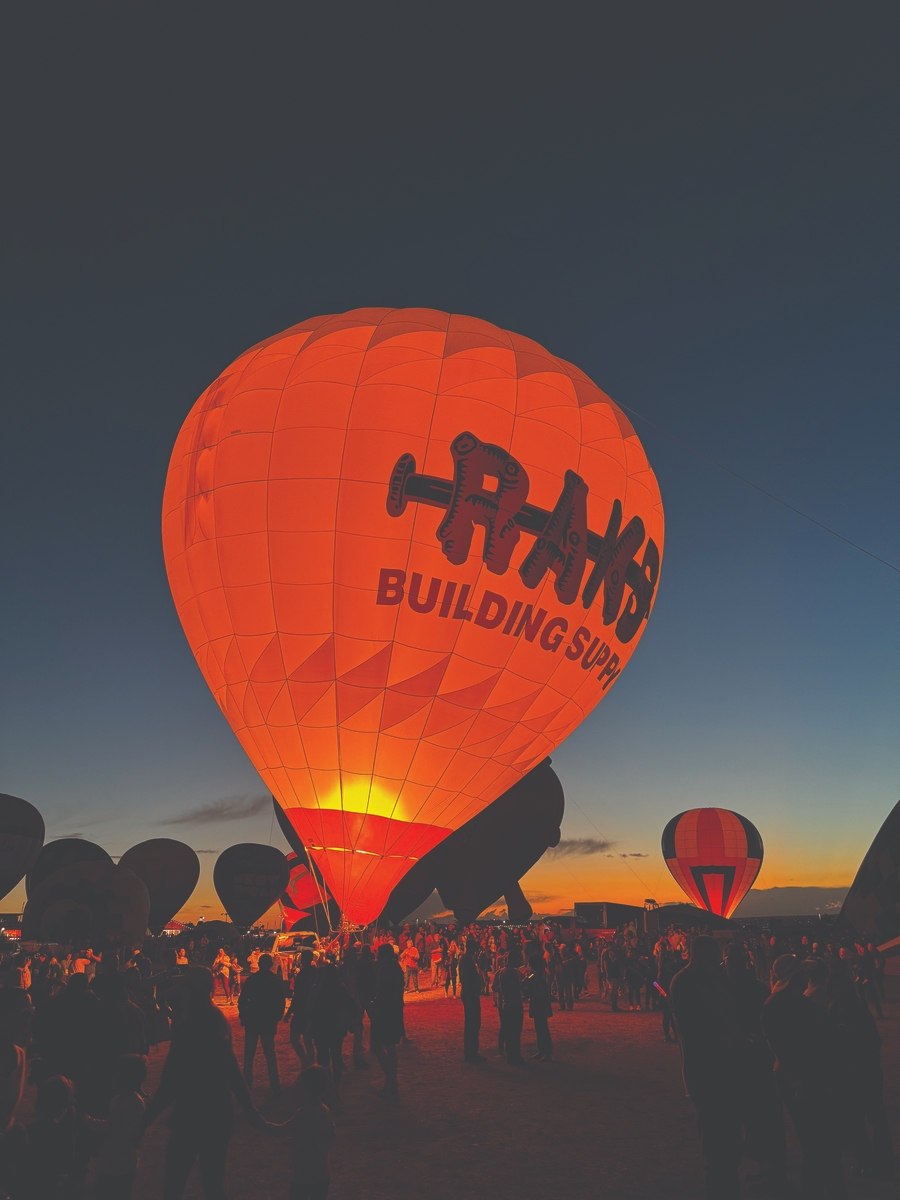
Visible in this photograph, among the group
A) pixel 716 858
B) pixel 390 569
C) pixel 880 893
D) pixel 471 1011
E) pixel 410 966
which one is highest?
pixel 390 569

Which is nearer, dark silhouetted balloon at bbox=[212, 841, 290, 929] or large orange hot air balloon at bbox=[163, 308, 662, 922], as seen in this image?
large orange hot air balloon at bbox=[163, 308, 662, 922]

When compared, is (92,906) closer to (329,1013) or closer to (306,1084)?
(329,1013)

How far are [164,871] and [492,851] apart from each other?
13.3 m

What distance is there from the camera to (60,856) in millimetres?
29578

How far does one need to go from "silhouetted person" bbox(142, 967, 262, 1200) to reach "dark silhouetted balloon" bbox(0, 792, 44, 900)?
24.9m

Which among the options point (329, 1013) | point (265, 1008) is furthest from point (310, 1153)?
point (265, 1008)

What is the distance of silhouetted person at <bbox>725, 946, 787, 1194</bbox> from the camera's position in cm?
483

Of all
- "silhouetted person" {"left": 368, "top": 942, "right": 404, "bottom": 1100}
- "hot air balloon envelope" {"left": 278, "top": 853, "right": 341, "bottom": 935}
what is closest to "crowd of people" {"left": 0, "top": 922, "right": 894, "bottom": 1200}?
"silhouetted person" {"left": 368, "top": 942, "right": 404, "bottom": 1100}

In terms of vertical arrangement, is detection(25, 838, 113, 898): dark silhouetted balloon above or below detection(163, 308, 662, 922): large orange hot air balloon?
below

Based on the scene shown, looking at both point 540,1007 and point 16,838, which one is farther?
point 16,838

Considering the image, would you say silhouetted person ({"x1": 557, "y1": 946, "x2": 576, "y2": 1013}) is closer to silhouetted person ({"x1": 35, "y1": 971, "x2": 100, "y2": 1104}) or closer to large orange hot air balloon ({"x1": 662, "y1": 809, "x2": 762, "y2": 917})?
silhouetted person ({"x1": 35, "y1": 971, "x2": 100, "y2": 1104})

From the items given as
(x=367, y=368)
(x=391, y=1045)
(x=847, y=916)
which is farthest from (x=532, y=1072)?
(x=847, y=916)

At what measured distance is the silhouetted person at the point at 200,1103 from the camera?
4105mm

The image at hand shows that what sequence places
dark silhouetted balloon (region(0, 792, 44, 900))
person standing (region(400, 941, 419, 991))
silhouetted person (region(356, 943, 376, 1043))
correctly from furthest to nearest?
dark silhouetted balloon (region(0, 792, 44, 900)), person standing (region(400, 941, 419, 991)), silhouetted person (region(356, 943, 376, 1043))
